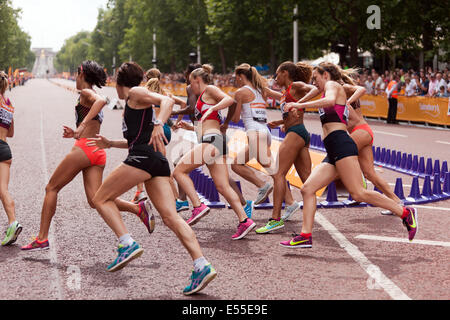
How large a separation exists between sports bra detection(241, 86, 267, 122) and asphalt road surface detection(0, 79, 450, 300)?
124cm

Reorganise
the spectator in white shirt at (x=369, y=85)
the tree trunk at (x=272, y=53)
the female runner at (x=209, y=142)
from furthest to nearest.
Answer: the tree trunk at (x=272, y=53) → the spectator in white shirt at (x=369, y=85) → the female runner at (x=209, y=142)

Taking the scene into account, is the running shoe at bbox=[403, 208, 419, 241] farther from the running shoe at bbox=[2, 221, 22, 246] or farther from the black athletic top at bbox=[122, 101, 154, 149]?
the running shoe at bbox=[2, 221, 22, 246]

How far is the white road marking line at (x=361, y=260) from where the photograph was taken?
5148mm

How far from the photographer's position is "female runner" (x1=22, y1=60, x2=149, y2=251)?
20.0 ft

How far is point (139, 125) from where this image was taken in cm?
527

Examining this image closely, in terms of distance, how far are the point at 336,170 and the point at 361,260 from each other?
923mm

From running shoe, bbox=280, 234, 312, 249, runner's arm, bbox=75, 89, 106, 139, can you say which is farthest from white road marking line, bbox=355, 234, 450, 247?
runner's arm, bbox=75, 89, 106, 139

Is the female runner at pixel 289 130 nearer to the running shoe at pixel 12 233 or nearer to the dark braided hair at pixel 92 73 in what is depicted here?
the dark braided hair at pixel 92 73

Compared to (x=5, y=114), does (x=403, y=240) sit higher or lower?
lower

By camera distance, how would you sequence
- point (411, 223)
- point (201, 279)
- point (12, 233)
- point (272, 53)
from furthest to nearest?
point (272, 53), point (12, 233), point (411, 223), point (201, 279)

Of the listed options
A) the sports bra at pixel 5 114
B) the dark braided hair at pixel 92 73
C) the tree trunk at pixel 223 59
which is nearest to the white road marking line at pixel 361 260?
the dark braided hair at pixel 92 73

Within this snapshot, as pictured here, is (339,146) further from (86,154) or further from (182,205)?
(182,205)

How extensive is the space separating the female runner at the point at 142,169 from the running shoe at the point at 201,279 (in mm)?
71

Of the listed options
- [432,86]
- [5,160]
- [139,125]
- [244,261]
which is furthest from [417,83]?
[139,125]
